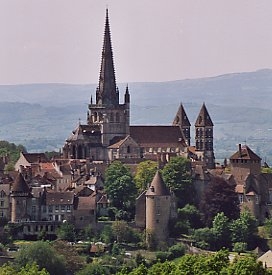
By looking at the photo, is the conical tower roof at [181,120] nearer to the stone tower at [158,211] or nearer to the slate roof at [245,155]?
the slate roof at [245,155]

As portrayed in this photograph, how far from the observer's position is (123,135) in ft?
Answer: 356

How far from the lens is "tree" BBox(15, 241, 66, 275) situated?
77.2 meters

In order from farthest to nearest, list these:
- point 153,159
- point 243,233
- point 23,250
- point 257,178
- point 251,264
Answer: point 153,159, point 257,178, point 243,233, point 23,250, point 251,264

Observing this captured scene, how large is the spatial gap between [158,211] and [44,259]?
1199cm

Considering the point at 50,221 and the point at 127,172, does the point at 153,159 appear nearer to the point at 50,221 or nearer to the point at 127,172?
the point at 127,172

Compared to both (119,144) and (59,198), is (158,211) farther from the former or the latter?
(119,144)

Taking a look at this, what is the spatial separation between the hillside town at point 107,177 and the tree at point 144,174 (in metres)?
0.32

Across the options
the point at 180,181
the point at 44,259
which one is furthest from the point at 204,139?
the point at 44,259

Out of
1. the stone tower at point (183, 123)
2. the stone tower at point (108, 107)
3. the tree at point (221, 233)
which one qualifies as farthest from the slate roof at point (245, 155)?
the stone tower at point (183, 123)

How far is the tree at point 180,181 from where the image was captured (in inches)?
3639

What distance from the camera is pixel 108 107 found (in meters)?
109

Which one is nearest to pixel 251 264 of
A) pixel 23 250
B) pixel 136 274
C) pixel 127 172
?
pixel 136 274

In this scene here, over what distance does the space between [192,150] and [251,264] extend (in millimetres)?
51935

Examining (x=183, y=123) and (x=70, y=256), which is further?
(x=183, y=123)
